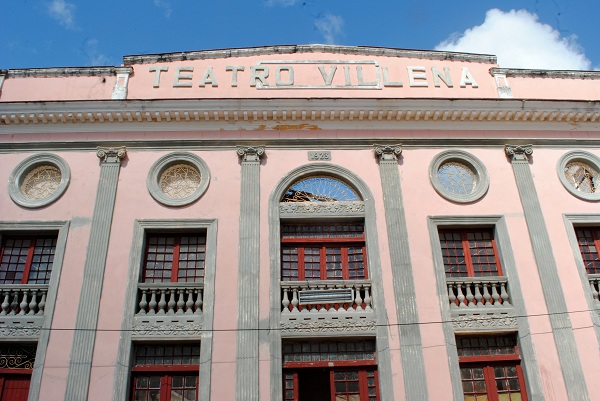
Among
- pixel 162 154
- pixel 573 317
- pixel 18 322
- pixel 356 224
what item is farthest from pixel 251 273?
pixel 573 317

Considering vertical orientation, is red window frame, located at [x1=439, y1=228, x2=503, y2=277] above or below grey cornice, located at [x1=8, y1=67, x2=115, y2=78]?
below

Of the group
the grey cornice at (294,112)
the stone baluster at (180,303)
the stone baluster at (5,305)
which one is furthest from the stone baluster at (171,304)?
the grey cornice at (294,112)

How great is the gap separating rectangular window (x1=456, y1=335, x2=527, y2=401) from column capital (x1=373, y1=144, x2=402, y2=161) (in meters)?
4.32

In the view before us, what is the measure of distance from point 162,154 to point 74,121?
2.25 metres

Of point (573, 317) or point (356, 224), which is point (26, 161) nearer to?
point (356, 224)

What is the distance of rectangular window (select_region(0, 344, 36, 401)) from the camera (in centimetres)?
1045

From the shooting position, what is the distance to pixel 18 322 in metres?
10.7

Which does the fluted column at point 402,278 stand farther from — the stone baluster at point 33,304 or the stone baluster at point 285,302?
the stone baluster at point 33,304

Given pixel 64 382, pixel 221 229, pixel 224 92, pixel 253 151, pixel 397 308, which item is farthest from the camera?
pixel 224 92

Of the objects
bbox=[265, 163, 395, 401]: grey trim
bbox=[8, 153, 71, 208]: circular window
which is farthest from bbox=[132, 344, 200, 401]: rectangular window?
bbox=[8, 153, 71, 208]: circular window

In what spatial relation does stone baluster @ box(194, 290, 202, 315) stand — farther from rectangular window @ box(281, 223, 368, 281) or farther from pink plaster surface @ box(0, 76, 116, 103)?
pink plaster surface @ box(0, 76, 116, 103)

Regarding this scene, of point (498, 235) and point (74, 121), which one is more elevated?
point (74, 121)

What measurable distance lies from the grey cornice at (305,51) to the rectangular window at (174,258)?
15.5 ft

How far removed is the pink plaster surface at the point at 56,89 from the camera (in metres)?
13.1
